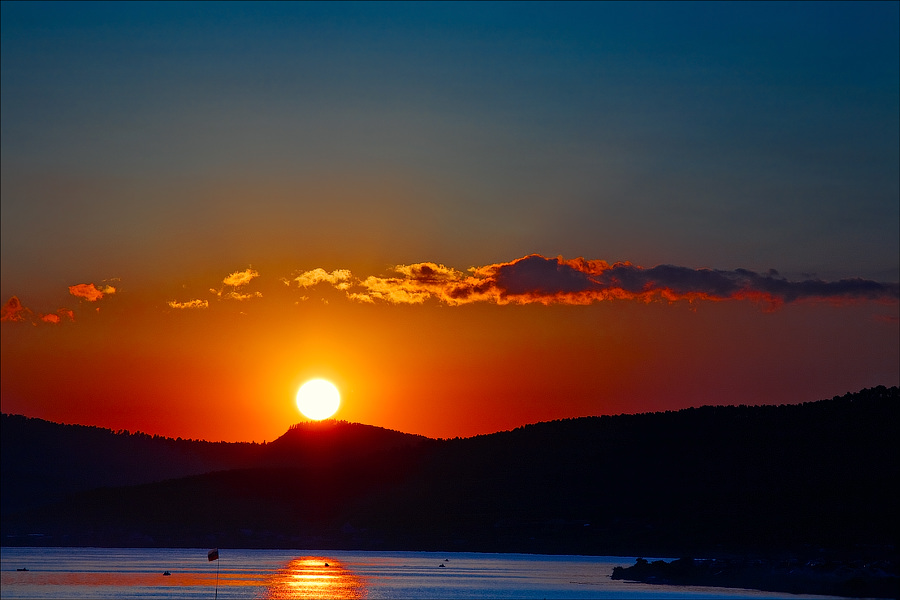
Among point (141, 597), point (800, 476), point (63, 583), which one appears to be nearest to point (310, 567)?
point (63, 583)

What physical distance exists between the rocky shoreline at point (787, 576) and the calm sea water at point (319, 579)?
3624 mm

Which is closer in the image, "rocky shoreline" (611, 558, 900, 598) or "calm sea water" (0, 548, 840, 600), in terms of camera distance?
"rocky shoreline" (611, 558, 900, 598)

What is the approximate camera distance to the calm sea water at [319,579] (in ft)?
353

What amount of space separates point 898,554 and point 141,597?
8556 cm

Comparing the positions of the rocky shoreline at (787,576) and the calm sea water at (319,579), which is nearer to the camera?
the rocky shoreline at (787,576)

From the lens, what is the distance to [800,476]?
19988cm

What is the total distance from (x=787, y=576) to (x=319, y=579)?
49165mm

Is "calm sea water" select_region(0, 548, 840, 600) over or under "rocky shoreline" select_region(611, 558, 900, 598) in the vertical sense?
over

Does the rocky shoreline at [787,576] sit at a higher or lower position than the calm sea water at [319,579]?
lower

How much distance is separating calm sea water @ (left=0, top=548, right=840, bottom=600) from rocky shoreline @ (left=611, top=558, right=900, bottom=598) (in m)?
3.62

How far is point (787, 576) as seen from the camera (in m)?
114

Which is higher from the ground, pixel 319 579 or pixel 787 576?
pixel 319 579

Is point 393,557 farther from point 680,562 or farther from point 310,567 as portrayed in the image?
point 680,562

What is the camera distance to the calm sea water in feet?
353
